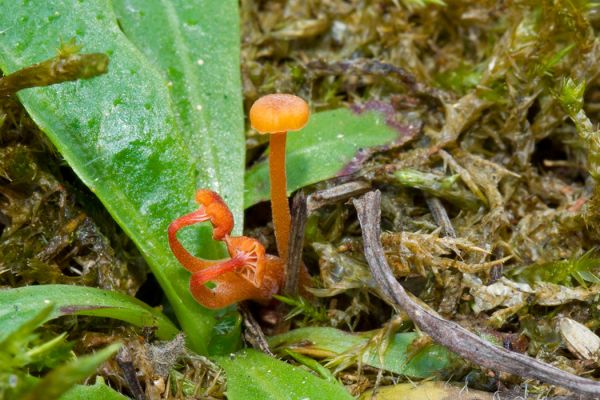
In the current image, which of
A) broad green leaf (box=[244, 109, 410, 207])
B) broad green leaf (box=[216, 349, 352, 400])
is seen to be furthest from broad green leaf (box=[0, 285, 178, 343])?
broad green leaf (box=[244, 109, 410, 207])

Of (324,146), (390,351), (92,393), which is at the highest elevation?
(324,146)

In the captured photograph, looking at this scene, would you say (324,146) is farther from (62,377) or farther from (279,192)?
(62,377)

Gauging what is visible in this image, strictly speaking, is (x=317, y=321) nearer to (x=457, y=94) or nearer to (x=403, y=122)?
(x=403, y=122)

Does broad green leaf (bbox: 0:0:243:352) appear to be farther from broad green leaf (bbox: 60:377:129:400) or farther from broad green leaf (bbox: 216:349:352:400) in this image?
broad green leaf (bbox: 60:377:129:400)

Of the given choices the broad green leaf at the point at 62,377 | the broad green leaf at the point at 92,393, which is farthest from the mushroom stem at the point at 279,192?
the broad green leaf at the point at 62,377

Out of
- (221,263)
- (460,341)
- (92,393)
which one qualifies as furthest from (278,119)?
(92,393)
